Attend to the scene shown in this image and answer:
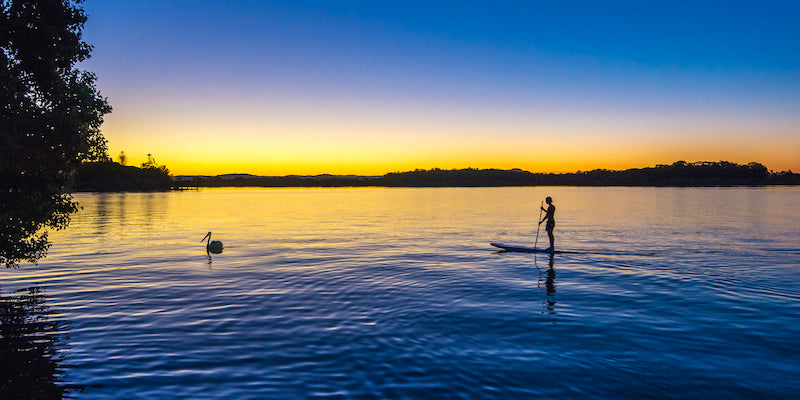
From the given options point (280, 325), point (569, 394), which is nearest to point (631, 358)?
point (569, 394)

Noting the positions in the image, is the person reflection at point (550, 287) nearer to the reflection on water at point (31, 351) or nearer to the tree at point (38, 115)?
the reflection on water at point (31, 351)

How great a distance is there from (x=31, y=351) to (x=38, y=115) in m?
9.36

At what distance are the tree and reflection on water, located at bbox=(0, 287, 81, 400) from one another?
300 centimetres

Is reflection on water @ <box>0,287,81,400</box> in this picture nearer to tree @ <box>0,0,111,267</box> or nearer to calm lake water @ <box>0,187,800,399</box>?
calm lake water @ <box>0,187,800,399</box>

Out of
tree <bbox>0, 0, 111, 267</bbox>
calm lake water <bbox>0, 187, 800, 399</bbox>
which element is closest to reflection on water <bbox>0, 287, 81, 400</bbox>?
calm lake water <bbox>0, 187, 800, 399</bbox>

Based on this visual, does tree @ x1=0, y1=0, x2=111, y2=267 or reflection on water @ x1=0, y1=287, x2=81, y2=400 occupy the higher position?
tree @ x1=0, y1=0, x2=111, y2=267

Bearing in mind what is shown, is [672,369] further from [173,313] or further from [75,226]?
[75,226]

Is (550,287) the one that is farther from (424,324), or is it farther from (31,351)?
(31,351)

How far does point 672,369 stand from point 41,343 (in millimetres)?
15922

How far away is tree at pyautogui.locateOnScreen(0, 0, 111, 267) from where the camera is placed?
16172mm

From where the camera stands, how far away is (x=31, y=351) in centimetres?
1185

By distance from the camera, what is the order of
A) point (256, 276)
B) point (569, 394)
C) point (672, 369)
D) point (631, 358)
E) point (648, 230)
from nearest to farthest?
point (569, 394)
point (672, 369)
point (631, 358)
point (256, 276)
point (648, 230)

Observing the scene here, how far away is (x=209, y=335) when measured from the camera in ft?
42.8

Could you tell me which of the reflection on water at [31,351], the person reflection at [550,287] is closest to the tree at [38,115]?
the reflection on water at [31,351]
